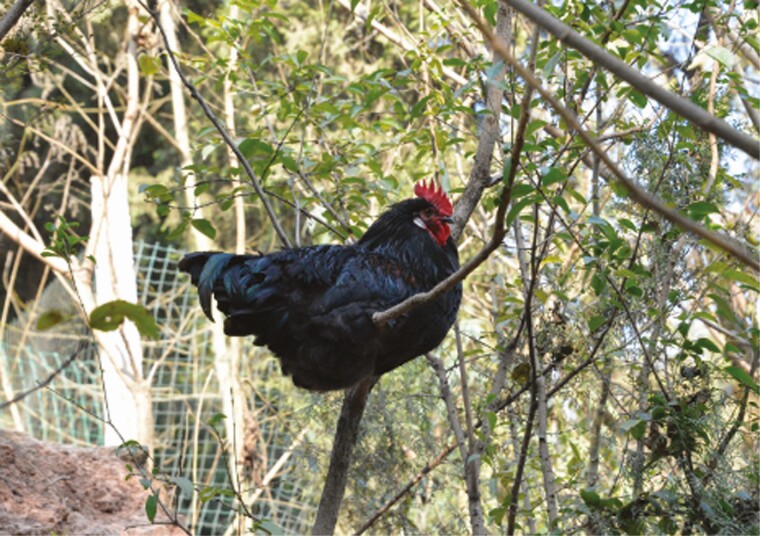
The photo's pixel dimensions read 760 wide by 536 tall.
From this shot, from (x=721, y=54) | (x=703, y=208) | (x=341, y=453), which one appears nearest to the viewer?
(x=721, y=54)

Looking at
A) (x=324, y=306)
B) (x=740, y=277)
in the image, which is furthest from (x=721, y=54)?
(x=324, y=306)

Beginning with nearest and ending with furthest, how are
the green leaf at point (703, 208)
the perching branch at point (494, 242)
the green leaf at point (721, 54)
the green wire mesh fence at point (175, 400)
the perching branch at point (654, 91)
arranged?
the perching branch at point (654, 91) → the perching branch at point (494, 242) → the green leaf at point (721, 54) → the green leaf at point (703, 208) → the green wire mesh fence at point (175, 400)

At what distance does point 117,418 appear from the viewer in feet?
17.3

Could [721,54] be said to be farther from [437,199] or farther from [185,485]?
[185,485]

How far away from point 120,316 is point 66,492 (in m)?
2.48

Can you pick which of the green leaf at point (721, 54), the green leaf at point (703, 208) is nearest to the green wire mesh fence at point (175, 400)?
the green leaf at point (703, 208)

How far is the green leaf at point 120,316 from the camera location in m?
0.82

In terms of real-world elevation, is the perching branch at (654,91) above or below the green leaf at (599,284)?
below

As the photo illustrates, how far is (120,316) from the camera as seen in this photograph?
0.85 m

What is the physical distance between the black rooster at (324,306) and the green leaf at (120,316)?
1616mm

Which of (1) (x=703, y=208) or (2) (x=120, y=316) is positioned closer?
(2) (x=120, y=316)

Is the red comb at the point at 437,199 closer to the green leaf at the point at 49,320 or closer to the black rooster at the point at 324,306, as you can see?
the black rooster at the point at 324,306

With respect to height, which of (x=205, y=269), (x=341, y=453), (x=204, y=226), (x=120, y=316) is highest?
(x=204, y=226)

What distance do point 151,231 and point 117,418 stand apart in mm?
4344
